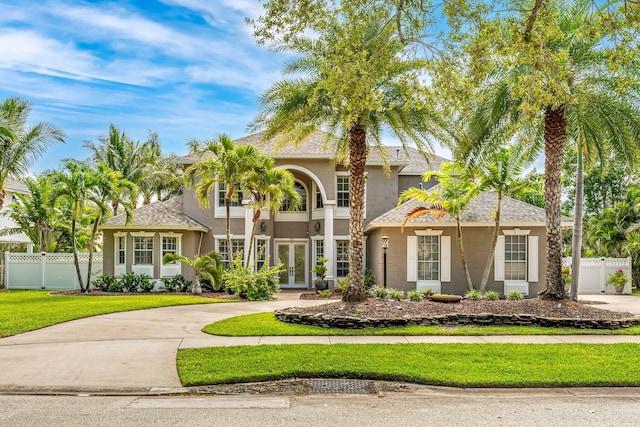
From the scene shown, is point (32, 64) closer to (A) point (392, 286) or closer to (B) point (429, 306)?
(B) point (429, 306)

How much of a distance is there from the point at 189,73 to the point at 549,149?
10.1m

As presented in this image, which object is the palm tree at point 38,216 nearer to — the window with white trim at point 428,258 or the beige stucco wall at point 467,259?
the beige stucco wall at point 467,259

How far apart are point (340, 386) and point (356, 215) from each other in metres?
7.75

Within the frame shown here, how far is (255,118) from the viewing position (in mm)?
16797

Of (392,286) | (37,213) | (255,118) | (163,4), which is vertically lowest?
(392,286)

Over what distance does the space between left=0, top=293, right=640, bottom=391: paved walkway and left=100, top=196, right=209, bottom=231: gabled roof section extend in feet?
26.5

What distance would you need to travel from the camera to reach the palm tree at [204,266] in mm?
21547

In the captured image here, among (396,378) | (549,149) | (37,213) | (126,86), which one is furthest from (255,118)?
(37,213)

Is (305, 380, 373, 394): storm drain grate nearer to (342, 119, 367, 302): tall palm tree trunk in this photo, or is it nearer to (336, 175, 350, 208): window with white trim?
(342, 119, 367, 302): tall palm tree trunk

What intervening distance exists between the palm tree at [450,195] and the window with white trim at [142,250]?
11.0 metres

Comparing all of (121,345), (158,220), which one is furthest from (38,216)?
(121,345)

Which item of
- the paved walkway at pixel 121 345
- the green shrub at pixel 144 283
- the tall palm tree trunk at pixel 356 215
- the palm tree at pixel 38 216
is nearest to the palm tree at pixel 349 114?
the tall palm tree trunk at pixel 356 215

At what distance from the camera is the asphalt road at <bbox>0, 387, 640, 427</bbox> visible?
6.64 meters

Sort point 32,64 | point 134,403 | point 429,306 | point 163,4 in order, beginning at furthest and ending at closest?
point 429,306 → point 32,64 → point 163,4 → point 134,403
